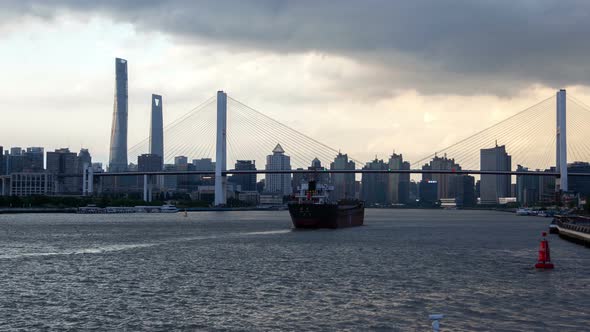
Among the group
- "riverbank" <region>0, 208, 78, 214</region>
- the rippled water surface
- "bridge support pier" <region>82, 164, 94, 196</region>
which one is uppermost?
"bridge support pier" <region>82, 164, 94, 196</region>

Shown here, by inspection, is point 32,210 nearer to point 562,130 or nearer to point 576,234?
point 562,130

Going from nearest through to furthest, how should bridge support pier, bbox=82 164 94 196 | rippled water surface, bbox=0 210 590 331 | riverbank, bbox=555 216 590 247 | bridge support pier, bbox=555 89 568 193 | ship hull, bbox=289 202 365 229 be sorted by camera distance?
1. rippled water surface, bbox=0 210 590 331
2. riverbank, bbox=555 216 590 247
3. ship hull, bbox=289 202 365 229
4. bridge support pier, bbox=555 89 568 193
5. bridge support pier, bbox=82 164 94 196

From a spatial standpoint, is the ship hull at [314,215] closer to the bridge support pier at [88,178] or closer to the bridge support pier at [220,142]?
the bridge support pier at [220,142]

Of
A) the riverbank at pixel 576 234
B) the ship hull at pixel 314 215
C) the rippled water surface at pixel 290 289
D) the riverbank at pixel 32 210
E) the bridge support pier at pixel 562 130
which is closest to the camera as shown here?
the rippled water surface at pixel 290 289

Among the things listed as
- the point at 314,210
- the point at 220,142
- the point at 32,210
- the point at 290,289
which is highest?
the point at 220,142

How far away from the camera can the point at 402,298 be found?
2552cm

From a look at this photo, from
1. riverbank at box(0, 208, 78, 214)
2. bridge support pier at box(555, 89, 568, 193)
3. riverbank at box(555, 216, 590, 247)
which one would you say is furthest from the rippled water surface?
riverbank at box(0, 208, 78, 214)

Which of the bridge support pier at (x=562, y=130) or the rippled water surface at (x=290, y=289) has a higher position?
the bridge support pier at (x=562, y=130)

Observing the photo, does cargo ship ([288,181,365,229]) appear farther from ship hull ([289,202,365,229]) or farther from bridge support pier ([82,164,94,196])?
bridge support pier ([82,164,94,196])

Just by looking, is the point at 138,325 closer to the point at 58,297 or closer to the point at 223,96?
the point at 58,297

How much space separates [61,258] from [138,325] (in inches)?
860

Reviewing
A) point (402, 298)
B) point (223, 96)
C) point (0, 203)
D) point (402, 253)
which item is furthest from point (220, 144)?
point (402, 298)

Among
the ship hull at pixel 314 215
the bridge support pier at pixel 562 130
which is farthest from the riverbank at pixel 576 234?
the bridge support pier at pixel 562 130

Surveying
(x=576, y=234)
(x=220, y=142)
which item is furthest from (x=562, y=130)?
(x=576, y=234)
